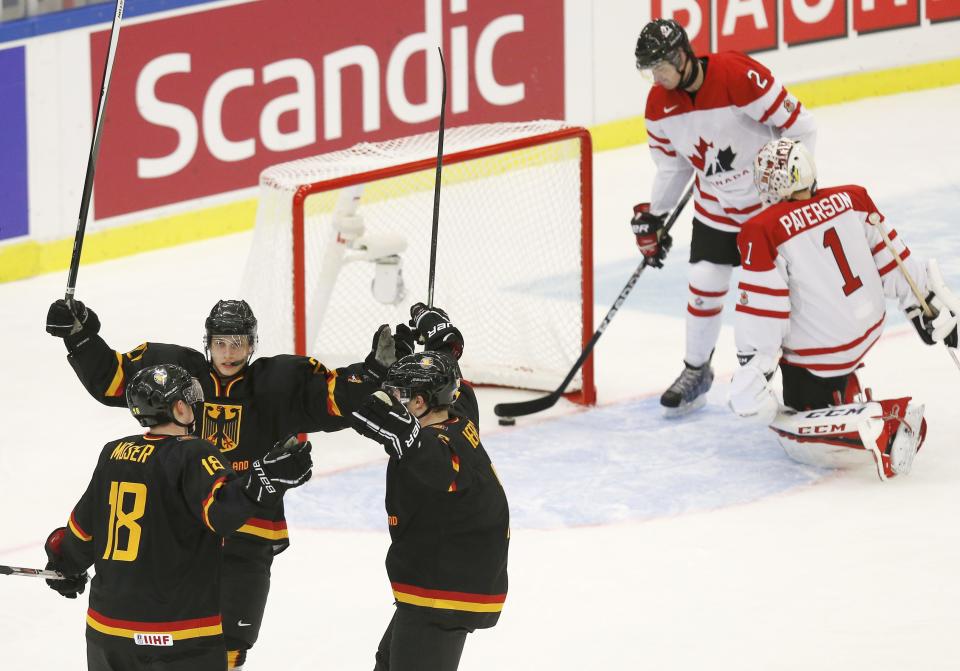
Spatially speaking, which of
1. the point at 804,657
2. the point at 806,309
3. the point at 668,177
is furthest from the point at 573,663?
the point at 668,177

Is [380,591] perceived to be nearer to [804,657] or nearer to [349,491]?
[349,491]

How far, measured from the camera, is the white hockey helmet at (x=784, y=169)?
5707 mm

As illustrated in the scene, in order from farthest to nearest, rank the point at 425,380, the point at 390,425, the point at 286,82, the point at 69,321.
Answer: the point at 286,82, the point at 69,321, the point at 425,380, the point at 390,425

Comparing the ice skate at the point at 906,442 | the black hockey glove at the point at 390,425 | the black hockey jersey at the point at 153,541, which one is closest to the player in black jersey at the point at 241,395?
the black hockey jersey at the point at 153,541

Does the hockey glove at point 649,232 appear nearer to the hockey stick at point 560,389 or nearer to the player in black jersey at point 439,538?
the hockey stick at point 560,389

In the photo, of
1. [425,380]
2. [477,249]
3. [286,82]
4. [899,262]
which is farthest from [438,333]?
[286,82]

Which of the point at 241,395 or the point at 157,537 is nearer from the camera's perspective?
the point at 157,537

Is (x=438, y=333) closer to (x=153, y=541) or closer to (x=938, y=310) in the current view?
(x=153, y=541)

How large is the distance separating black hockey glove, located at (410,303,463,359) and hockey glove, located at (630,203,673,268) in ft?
7.65

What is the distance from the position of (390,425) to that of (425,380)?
20cm

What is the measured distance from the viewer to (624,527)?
558cm

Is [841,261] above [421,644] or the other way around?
above

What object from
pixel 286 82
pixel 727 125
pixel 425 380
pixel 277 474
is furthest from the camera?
pixel 286 82

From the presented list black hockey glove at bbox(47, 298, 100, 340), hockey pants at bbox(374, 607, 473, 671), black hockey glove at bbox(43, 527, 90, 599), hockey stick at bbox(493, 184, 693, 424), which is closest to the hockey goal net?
hockey stick at bbox(493, 184, 693, 424)
